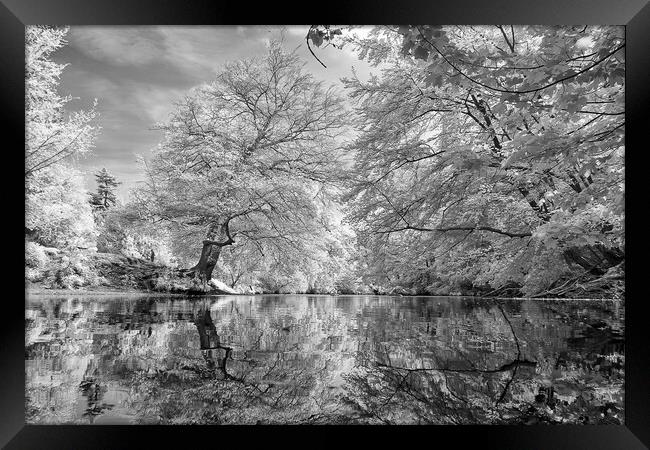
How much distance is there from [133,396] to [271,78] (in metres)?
3.24

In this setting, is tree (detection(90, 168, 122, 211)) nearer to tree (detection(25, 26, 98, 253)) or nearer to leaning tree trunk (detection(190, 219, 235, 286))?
tree (detection(25, 26, 98, 253))

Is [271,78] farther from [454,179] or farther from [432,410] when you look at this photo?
[432,410]

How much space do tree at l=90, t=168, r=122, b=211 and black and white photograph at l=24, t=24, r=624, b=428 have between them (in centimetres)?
1

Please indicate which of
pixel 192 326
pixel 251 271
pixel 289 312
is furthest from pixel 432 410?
pixel 251 271

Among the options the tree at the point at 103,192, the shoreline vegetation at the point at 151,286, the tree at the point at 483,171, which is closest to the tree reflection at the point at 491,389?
the shoreline vegetation at the point at 151,286

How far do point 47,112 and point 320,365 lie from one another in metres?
3.17

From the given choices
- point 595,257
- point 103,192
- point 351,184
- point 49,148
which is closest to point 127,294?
point 103,192

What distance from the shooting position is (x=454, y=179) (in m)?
4.00

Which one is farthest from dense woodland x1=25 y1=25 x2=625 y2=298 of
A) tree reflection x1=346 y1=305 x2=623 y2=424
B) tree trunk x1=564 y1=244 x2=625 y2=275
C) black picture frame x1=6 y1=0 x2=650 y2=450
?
tree reflection x1=346 y1=305 x2=623 y2=424

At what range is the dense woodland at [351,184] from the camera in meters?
3.28

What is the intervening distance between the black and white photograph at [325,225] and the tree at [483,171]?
0.08ft


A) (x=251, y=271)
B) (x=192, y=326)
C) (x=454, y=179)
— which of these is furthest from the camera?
(x=251, y=271)

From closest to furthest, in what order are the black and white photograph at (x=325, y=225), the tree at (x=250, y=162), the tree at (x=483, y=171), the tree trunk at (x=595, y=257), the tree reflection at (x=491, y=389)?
the tree reflection at (x=491, y=389) < the black and white photograph at (x=325, y=225) < the tree at (x=483, y=171) < the tree trunk at (x=595, y=257) < the tree at (x=250, y=162)
